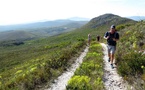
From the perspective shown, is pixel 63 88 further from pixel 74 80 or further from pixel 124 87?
pixel 124 87

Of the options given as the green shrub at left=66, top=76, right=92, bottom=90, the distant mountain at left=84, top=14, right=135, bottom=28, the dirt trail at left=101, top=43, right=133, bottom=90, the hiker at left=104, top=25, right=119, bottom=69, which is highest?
the hiker at left=104, top=25, right=119, bottom=69

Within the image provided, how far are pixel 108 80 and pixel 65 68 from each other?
13.9 ft

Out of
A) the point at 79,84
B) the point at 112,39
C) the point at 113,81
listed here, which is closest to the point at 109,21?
the point at 112,39

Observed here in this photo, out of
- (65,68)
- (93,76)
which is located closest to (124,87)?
(93,76)

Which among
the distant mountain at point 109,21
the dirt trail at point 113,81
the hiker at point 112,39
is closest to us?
the dirt trail at point 113,81

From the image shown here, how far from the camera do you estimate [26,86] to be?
9164 mm

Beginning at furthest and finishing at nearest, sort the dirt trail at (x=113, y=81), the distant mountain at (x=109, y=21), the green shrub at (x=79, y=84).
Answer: the distant mountain at (x=109, y=21) < the dirt trail at (x=113, y=81) < the green shrub at (x=79, y=84)

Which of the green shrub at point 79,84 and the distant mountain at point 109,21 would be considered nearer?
the green shrub at point 79,84

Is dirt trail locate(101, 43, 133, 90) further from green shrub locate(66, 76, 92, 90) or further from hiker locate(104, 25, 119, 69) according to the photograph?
hiker locate(104, 25, 119, 69)

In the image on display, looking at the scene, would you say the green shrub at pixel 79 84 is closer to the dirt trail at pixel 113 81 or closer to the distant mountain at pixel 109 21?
the dirt trail at pixel 113 81

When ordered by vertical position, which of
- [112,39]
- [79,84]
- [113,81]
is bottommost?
[113,81]

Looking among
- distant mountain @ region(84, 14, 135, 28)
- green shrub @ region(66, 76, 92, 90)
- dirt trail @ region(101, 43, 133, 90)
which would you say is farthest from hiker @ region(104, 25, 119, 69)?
distant mountain @ region(84, 14, 135, 28)

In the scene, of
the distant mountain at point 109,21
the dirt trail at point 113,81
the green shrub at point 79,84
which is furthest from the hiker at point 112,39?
the distant mountain at point 109,21

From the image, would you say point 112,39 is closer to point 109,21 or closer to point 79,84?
point 79,84
